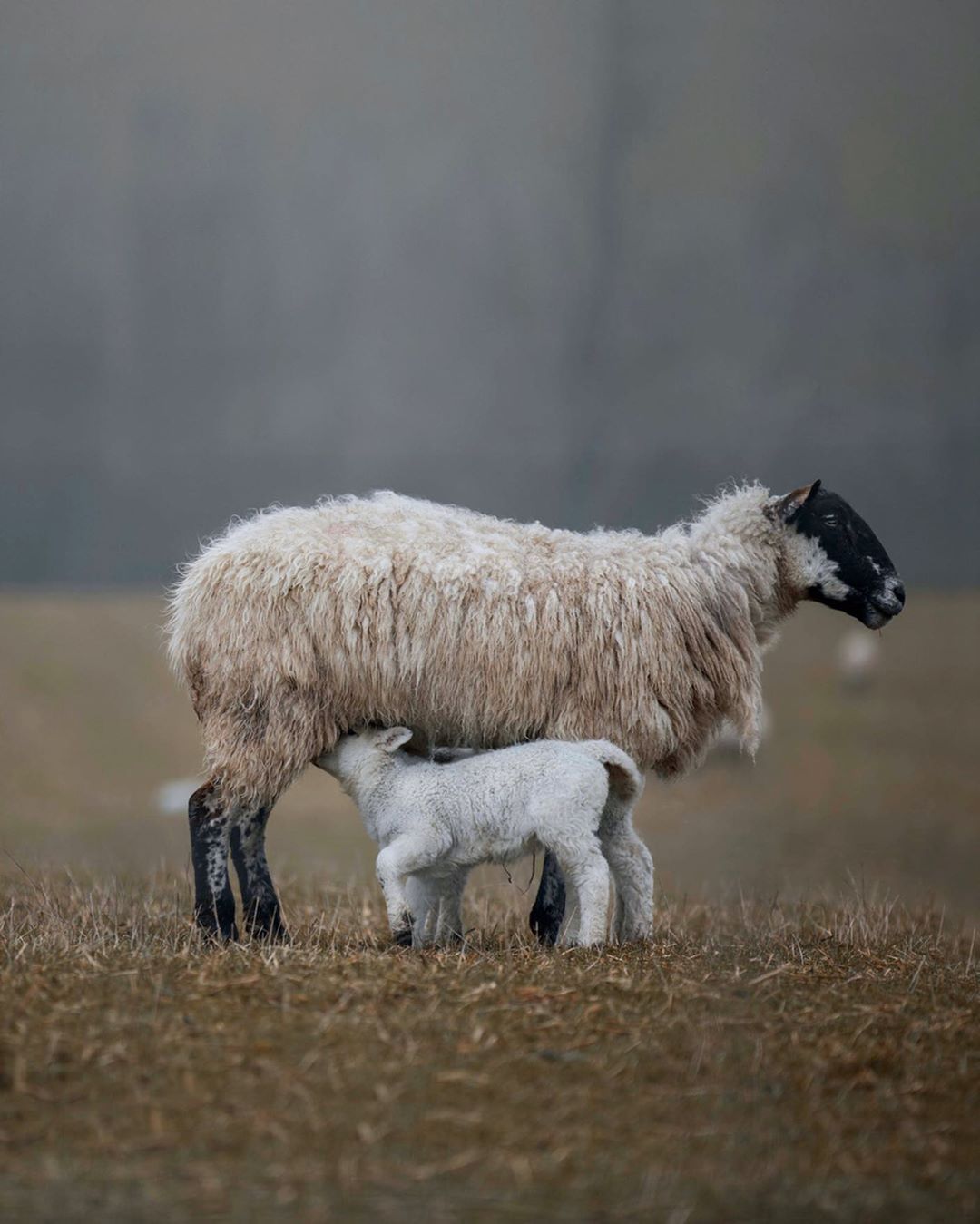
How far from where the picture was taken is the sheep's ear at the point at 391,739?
7.61 meters

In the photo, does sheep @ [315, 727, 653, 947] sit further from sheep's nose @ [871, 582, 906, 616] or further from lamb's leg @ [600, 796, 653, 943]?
sheep's nose @ [871, 582, 906, 616]

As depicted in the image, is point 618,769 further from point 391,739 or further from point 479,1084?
point 479,1084

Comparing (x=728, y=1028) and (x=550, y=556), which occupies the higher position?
(x=550, y=556)

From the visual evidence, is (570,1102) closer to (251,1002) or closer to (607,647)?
(251,1002)

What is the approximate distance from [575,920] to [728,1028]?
6.03 ft

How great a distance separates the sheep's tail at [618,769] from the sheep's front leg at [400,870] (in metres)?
0.88

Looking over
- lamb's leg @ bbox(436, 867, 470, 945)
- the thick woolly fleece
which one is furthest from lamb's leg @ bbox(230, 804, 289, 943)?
lamb's leg @ bbox(436, 867, 470, 945)

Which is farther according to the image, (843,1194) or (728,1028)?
(728,1028)

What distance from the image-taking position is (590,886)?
705 cm

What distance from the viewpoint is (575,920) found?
733cm

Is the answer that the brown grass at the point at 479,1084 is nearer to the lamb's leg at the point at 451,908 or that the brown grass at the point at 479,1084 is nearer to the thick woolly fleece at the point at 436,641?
the lamb's leg at the point at 451,908

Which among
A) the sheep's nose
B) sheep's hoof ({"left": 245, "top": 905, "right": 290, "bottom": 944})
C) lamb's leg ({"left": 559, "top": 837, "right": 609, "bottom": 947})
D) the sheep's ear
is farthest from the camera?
the sheep's nose

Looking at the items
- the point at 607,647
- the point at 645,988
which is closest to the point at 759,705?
the point at 607,647

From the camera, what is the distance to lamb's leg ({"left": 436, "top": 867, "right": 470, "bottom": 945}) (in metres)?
7.66
